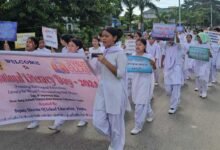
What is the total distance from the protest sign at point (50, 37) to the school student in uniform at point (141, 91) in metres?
2.04

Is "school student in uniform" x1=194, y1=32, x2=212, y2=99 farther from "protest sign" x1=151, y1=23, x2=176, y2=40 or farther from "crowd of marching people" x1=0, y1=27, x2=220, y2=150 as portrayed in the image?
"protest sign" x1=151, y1=23, x2=176, y2=40

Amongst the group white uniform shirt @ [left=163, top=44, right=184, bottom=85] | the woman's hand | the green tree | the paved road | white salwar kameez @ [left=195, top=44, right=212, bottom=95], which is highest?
the green tree

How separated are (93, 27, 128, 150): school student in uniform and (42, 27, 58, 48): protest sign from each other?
10.2 feet

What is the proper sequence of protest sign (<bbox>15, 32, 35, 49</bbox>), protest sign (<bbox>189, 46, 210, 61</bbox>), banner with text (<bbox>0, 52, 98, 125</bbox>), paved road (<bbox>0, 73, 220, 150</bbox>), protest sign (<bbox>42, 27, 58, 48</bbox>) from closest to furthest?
paved road (<bbox>0, 73, 220, 150</bbox>) → banner with text (<bbox>0, 52, 98, 125</bbox>) → protest sign (<bbox>42, 27, 58, 48</bbox>) → protest sign (<bbox>15, 32, 35, 49</bbox>) → protest sign (<bbox>189, 46, 210, 61</bbox>)

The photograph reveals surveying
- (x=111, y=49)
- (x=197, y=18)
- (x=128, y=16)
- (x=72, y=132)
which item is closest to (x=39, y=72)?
(x=72, y=132)

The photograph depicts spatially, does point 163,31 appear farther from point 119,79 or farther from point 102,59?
point 102,59

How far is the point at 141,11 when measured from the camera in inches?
1732

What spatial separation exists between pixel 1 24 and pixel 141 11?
37.7 meters

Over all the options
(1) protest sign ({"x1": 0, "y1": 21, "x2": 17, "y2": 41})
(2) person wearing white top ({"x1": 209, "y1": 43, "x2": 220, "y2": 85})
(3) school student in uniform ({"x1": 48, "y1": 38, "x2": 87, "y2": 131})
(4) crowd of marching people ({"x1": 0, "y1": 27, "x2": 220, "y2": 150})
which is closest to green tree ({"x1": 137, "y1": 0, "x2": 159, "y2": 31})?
(2) person wearing white top ({"x1": 209, "y1": 43, "x2": 220, "y2": 85})

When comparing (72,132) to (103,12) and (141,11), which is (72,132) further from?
(141,11)

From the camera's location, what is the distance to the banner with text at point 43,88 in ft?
20.2

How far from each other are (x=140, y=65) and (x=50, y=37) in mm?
2347

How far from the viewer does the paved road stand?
5.80m

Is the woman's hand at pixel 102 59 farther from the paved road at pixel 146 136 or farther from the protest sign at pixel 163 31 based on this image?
the protest sign at pixel 163 31
